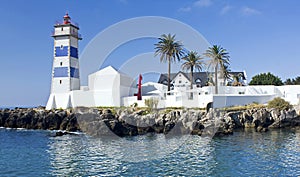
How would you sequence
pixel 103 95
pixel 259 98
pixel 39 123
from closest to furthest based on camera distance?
pixel 39 123, pixel 259 98, pixel 103 95

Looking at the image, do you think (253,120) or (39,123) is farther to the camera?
(39,123)

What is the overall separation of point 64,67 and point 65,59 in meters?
1.71

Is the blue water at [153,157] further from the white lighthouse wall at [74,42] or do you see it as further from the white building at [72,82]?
the white lighthouse wall at [74,42]

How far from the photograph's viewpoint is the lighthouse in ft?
192

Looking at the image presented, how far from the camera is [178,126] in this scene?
132 feet

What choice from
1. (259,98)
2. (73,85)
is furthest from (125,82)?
(259,98)

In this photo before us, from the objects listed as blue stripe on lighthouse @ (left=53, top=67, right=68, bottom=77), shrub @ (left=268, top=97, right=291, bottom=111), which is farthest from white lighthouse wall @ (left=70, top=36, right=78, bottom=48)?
shrub @ (left=268, top=97, right=291, bottom=111)

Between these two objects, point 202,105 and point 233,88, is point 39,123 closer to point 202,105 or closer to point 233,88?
point 202,105

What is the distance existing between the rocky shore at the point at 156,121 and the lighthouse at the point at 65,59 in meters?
8.31

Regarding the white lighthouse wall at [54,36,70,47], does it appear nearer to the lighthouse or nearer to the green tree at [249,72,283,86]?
the lighthouse

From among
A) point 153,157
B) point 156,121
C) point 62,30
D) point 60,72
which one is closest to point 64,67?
point 60,72

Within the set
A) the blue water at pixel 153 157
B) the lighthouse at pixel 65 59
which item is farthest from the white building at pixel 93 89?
the blue water at pixel 153 157

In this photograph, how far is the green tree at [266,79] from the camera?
7633 cm

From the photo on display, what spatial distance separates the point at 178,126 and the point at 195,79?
55.1 metres
